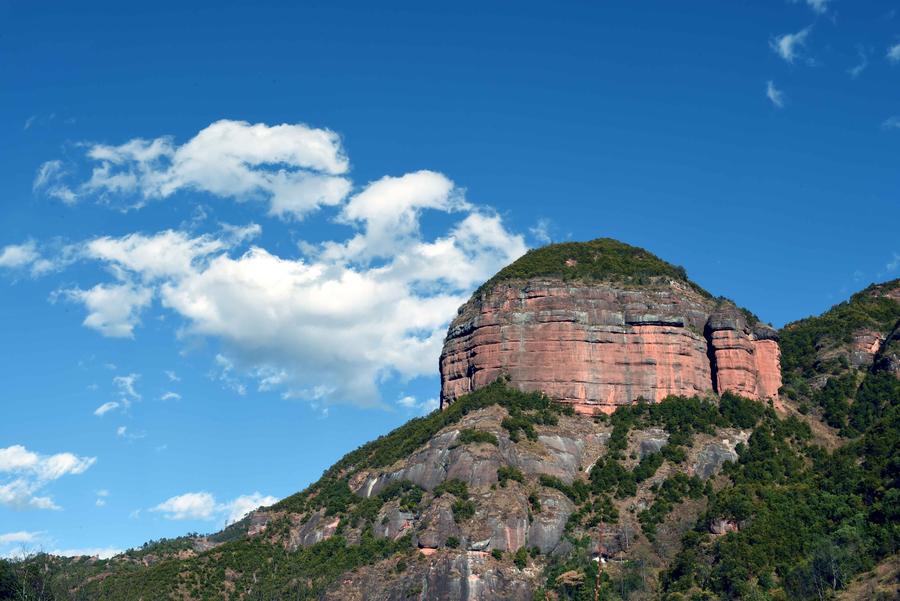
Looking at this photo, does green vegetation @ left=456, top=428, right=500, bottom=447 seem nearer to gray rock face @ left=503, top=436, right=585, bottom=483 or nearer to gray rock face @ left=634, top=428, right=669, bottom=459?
gray rock face @ left=503, top=436, right=585, bottom=483

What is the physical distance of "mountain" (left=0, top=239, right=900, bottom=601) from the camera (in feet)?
474

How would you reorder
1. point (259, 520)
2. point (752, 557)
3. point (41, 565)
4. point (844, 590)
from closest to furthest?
point (844, 590) < point (752, 557) < point (41, 565) < point (259, 520)

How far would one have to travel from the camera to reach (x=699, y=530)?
15300 centimetres

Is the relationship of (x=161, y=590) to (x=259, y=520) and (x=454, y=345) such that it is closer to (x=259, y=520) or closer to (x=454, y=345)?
(x=259, y=520)

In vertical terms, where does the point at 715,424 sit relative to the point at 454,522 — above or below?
above

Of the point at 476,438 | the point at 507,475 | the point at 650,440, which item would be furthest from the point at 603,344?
the point at 507,475

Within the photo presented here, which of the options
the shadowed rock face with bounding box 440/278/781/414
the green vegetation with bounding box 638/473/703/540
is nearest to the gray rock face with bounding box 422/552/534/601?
the green vegetation with bounding box 638/473/703/540

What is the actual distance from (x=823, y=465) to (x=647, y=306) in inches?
1510

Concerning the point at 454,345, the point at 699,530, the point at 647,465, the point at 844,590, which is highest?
the point at 454,345

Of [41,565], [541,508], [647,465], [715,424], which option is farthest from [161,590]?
[715,424]

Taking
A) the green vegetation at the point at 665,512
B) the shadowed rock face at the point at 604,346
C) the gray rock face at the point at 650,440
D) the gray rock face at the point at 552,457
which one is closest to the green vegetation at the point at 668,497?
the green vegetation at the point at 665,512

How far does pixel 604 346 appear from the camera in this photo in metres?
186

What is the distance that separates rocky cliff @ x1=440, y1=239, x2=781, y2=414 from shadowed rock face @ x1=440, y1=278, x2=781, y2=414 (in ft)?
0.52

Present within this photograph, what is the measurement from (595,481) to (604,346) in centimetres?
2573
